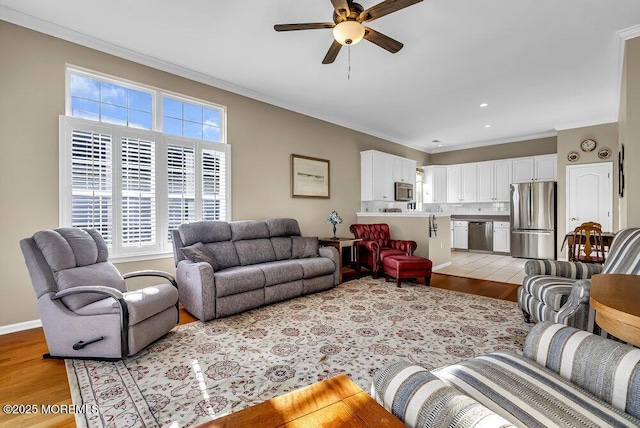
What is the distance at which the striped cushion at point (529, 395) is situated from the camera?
0.95 m

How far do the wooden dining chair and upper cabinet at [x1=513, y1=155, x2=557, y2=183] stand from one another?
10.7 feet

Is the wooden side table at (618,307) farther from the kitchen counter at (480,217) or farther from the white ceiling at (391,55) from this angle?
the kitchen counter at (480,217)

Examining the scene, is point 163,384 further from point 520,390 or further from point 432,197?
point 432,197

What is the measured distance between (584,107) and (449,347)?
522 cm

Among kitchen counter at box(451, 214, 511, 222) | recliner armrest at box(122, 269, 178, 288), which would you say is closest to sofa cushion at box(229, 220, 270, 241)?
recliner armrest at box(122, 269, 178, 288)

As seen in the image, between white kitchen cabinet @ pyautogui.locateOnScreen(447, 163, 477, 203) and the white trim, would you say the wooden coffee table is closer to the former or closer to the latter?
the white trim

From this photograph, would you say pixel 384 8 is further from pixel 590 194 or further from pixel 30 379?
pixel 590 194

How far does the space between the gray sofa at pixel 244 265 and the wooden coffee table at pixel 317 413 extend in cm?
230

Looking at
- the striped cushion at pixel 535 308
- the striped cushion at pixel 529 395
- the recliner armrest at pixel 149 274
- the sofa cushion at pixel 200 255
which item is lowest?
the striped cushion at pixel 535 308

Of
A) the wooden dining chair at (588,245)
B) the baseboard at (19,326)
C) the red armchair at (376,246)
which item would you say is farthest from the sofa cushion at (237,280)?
the wooden dining chair at (588,245)

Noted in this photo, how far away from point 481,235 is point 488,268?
2.21m

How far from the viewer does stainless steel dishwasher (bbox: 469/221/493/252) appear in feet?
A: 25.2

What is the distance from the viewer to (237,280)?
128 inches

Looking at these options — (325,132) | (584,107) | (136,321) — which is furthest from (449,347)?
(584,107)
